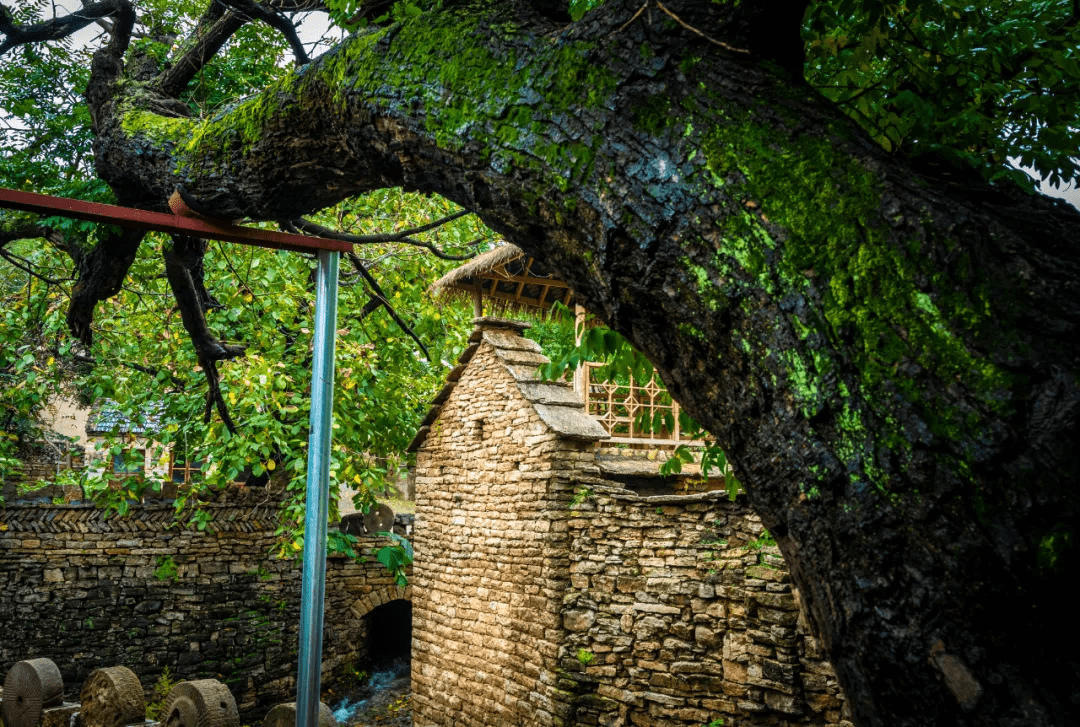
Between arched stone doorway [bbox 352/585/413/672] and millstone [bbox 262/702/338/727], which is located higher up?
millstone [bbox 262/702/338/727]

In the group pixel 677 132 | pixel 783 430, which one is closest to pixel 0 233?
pixel 677 132

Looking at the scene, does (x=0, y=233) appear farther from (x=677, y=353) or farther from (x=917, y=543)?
(x=917, y=543)

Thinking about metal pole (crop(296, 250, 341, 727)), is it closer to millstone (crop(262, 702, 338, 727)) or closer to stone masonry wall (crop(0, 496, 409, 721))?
millstone (crop(262, 702, 338, 727))

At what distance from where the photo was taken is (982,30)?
294 cm

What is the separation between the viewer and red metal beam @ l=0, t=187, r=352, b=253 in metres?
2.46

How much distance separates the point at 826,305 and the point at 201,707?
5648 mm

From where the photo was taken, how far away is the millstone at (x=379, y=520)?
13367 mm

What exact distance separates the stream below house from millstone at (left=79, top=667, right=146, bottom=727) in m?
5.30

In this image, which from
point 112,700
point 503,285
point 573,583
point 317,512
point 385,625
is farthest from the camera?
point 385,625

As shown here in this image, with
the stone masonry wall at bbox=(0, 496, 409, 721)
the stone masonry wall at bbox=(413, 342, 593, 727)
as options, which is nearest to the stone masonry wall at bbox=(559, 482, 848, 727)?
the stone masonry wall at bbox=(413, 342, 593, 727)

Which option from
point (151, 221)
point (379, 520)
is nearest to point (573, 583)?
point (151, 221)

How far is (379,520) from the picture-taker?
13.5 metres

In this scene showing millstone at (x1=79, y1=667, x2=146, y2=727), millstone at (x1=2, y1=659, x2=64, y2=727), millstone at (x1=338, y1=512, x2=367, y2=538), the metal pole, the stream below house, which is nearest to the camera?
the metal pole

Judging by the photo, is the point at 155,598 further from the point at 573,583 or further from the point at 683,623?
the point at 683,623
